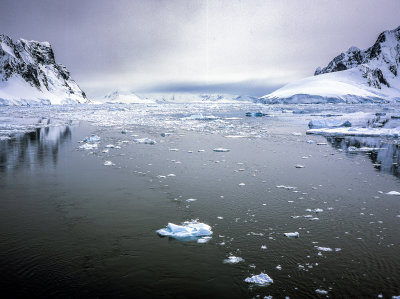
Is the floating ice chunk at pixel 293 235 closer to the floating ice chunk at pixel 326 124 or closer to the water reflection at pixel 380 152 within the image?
the water reflection at pixel 380 152

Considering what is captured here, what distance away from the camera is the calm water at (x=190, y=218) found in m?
4.32

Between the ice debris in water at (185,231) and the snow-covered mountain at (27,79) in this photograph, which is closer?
the ice debris in water at (185,231)

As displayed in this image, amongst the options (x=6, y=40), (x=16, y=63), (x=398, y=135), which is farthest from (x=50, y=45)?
(x=398, y=135)

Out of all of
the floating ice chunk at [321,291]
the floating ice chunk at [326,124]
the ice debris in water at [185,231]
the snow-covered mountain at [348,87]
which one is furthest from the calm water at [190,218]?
the snow-covered mountain at [348,87]

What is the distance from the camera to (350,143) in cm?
1853

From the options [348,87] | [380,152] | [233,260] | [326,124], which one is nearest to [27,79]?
[348,87]

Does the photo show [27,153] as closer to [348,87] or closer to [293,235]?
[293,235]

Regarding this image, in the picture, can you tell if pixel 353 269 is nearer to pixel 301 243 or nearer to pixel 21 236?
pixel 301 243

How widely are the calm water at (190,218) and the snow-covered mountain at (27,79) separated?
352 feet

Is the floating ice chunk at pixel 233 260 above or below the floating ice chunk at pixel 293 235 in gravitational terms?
below

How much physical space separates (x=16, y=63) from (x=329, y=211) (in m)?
155

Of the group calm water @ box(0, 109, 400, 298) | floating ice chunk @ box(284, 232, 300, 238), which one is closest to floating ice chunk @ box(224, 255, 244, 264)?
calm water @ box(0, 109, 400, 298)

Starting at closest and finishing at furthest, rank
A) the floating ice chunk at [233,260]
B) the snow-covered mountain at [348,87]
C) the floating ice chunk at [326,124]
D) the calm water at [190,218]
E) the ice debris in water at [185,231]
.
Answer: the calm water at [190,218]
the floating ice chunk at [233,260]
the ice debris in water at [185,231]
the floating ice chunk at [326,124]
the snow-covered mountain at [348,87]

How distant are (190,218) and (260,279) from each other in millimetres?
2472
